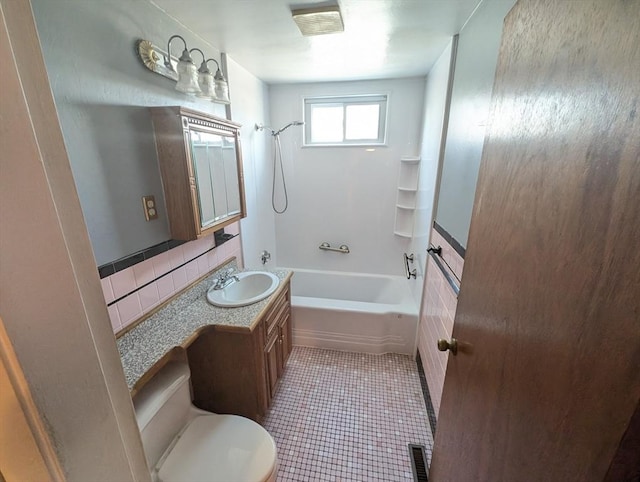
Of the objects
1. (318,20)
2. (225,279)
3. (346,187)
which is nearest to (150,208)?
(225,279)

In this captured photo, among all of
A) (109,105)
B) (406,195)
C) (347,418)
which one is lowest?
(347,418)

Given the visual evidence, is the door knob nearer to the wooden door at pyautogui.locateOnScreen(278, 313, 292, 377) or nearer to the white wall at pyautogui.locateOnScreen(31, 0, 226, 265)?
the wooden door at pyautogui.locateOnScreen(278, 313, 292, 377)

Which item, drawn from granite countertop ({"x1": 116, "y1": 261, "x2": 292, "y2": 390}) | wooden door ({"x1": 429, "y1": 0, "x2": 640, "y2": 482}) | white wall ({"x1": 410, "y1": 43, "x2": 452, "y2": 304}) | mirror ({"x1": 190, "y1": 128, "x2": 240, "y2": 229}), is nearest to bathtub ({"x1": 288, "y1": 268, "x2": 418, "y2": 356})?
white wall ({"x1": 410, "y1": 43, "x2": 452, "y2": 304})

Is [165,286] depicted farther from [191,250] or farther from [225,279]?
[225,279]

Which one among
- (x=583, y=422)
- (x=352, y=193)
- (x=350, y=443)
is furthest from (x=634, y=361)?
(x=352, y=193)

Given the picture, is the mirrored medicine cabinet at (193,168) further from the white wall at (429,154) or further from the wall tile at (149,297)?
the white wall at (429,154)

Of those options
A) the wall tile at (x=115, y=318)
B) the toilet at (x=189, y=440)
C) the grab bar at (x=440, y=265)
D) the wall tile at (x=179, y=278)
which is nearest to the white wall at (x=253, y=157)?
the wall tile at (x=179, y=278)

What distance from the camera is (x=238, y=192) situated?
1912mm

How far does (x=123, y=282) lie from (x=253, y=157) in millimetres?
1599

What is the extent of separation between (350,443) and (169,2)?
2.57m

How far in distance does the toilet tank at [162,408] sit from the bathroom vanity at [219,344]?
0.31ft

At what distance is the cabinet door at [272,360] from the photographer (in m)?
1.62

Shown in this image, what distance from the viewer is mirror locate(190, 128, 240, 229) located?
1.47m

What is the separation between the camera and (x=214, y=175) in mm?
1646
